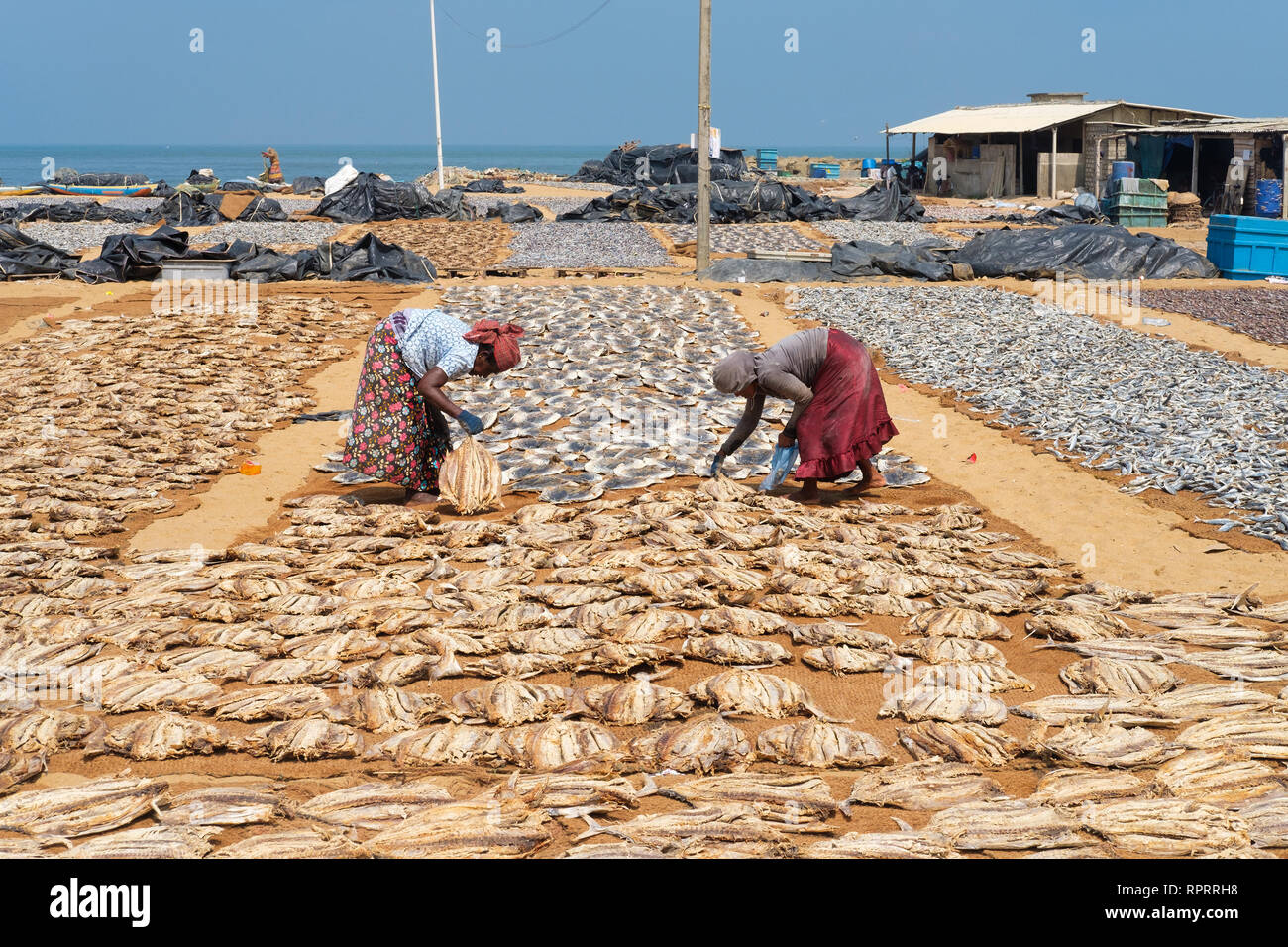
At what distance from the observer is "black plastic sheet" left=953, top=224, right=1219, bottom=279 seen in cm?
1794

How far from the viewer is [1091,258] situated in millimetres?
18203

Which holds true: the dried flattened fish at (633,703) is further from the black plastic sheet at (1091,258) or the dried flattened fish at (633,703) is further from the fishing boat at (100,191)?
the fishing boat at (100,191)

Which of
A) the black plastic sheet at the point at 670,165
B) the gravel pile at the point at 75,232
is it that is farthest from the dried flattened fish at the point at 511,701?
the black plastic sheet at the point at 670,165

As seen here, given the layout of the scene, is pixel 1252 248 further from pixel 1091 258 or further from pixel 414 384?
pixel 414 384

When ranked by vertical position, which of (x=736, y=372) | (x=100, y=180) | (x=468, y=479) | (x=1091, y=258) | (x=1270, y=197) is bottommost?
(x=468, y=479)

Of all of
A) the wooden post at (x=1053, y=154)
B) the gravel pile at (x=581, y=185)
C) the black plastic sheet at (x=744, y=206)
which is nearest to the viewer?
the black plastic sheet at (x=744, y=206)

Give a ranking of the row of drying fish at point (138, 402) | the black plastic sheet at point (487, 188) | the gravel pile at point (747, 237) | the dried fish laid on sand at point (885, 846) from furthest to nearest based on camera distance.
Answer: the black plastic sheet at point (487, 188), the gravel pile at point (747, 237), the row of drying fish at point (138, 402), the dried fish laid on sand at point (885, 846)

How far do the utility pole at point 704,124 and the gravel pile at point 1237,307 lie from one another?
6.91 meters

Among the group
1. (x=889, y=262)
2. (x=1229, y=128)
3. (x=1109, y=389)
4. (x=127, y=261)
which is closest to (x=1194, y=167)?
(x=1229, y=128)

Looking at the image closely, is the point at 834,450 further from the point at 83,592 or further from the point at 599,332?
the point at 599,332

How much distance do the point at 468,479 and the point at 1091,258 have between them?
14.9 meters

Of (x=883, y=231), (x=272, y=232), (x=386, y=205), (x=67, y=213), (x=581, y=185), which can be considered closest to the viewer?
(x=272, y=232)

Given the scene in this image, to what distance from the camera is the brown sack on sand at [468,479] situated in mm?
6527
